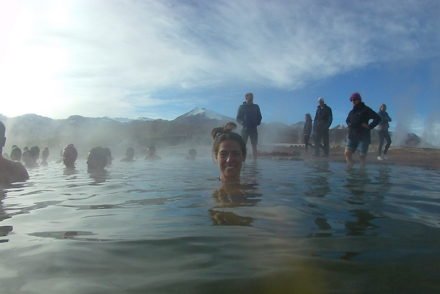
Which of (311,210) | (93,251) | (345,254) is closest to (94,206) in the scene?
(93,251)

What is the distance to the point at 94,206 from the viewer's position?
4.00 m

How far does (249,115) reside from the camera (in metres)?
10.5

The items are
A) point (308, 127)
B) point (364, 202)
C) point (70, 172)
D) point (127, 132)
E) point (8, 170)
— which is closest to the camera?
point (364, 202)

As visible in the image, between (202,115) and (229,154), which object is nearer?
(229,154)

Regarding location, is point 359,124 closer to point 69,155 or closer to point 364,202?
point 364,202

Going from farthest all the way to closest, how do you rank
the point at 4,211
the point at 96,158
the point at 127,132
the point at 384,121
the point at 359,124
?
the point at 127,132 < the point at 384,121 < the point at 96,158 < the point at 359,124 < the point at 4,211

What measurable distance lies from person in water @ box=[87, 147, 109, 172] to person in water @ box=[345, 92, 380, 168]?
625cm

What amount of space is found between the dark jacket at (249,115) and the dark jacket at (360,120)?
264cm

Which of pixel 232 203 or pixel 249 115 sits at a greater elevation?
pixel 249 115

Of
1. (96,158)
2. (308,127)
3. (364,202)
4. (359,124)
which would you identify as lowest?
(364,202)

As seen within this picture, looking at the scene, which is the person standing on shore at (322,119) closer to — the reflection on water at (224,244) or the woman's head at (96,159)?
the woman's head at (96,159)

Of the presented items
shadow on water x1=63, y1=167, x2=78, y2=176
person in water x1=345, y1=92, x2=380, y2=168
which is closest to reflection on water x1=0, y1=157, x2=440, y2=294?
person in water x1=345, y1=92, x2=380, y2=168

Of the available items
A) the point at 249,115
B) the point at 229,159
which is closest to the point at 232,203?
the point at 229,159

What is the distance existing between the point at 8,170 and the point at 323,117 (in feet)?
29.3
